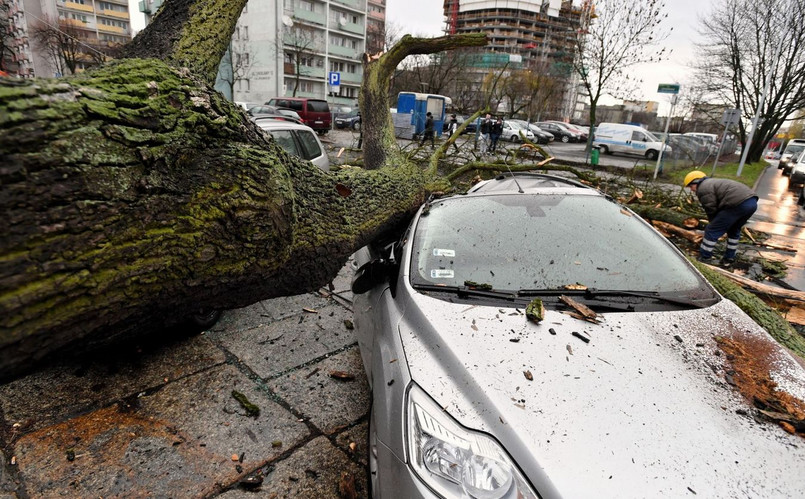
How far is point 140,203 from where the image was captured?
5.06ft

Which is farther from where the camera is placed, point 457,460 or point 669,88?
point 669,88

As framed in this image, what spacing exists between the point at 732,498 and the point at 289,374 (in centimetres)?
271

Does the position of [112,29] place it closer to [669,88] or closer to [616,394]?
[669,88]

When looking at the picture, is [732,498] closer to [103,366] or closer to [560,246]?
[560,246]

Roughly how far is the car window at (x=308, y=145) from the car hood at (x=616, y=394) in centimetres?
488

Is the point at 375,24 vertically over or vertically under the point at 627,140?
over

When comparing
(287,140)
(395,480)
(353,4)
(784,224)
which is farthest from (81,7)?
(395,480)

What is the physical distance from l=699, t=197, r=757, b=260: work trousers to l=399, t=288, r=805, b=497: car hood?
16.9ft

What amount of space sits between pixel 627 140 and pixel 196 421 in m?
30.3

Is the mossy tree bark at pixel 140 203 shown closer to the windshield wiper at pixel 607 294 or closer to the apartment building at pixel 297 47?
the windshield wiper at pixel 607 294

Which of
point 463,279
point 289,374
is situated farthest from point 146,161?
point 289,374

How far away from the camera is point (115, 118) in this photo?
1.54 metres

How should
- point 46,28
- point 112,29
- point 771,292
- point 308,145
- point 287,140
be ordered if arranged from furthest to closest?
point 112,29
point 46,28
point 308,145
point 287,140
point 771,292

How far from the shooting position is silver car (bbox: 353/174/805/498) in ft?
4.62
